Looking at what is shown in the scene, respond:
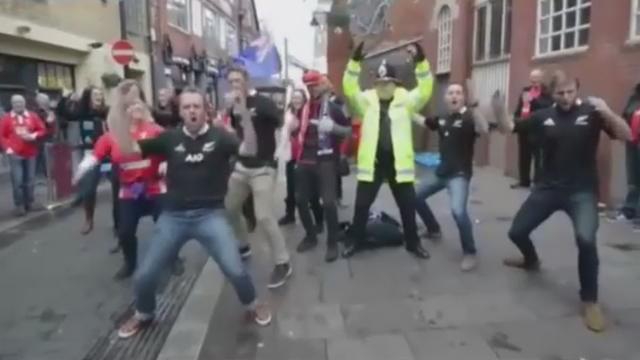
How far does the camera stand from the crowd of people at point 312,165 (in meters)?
4.43

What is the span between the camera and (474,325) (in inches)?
178

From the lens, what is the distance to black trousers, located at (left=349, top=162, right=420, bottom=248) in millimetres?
6004

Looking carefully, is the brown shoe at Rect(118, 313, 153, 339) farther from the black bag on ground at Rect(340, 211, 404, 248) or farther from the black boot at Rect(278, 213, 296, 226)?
the black boot at Rect(278, 213, 296, 226)

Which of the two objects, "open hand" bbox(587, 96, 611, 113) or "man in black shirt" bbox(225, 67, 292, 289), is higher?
"open hand" bbox(587, 96, 611, 113)

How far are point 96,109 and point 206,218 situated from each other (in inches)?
220

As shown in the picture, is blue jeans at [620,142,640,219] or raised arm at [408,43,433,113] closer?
Answer: raised arm at [408,43,433,113]

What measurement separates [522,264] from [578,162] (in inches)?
55.2

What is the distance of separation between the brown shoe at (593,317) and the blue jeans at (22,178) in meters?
7.85

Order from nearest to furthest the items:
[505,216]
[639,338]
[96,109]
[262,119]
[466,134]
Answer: [639,338] < [262,119] < [466,134] < [505,216] < [96,109]

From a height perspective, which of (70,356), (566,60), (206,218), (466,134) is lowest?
(70,356)

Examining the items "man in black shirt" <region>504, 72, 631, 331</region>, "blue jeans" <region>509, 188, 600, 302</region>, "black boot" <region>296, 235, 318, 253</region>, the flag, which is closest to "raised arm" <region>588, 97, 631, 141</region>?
"man in black shirt" <region>504, 72, 631, 331</region>

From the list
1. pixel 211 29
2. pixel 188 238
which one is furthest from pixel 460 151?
pixel 211 29

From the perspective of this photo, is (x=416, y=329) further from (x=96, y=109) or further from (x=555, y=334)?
(x=96, y=109)

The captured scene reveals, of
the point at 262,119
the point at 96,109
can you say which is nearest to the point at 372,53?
the point at 96,109
